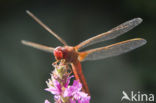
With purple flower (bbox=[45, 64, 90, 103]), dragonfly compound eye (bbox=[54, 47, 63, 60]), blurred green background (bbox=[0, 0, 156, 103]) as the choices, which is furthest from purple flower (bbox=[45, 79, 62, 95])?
blurred green background (bbox=[0, 0, 156, 103])

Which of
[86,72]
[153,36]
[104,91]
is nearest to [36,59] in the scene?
[86,72]

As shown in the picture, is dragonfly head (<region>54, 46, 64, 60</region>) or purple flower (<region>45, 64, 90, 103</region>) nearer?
purple flower (<region>45, 64, 90, 103</region>)

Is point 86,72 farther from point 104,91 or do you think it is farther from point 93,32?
point 93,32

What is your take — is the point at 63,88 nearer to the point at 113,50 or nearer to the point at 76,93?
the point at 76,93

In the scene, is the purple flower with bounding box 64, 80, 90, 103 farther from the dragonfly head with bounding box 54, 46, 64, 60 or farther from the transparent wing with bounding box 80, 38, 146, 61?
the transparent wing with bounding box 80, 38, 146, 61

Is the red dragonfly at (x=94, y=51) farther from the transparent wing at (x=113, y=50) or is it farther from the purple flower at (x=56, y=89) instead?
the purple flower at (x=56, y=89)

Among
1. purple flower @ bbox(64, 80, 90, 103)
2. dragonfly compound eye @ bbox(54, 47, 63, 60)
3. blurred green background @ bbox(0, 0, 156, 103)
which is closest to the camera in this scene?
purple flower @ bbox(64, 80, 90, 103)
